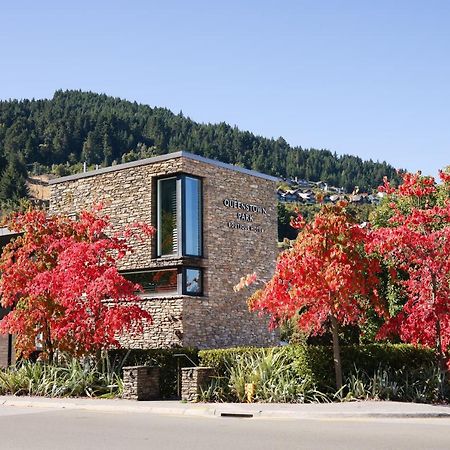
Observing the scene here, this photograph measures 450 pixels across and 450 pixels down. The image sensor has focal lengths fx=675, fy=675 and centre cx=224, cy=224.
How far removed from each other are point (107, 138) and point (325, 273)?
13036 centimetres

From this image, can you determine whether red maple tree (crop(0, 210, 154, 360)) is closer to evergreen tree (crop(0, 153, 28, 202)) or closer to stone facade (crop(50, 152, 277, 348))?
stone facade (crop(50, 152, 277, 348))

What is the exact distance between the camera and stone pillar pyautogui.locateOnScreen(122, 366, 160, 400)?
1808cm

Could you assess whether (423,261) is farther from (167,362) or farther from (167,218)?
(167,218)

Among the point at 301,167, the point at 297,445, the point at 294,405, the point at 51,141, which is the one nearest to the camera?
the point at 297,445

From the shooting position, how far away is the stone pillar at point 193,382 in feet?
56.0

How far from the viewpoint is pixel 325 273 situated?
1623 cm

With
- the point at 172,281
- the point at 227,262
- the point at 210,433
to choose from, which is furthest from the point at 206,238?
the point at 210,433

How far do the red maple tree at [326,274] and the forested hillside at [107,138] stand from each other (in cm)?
10223

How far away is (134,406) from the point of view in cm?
1656

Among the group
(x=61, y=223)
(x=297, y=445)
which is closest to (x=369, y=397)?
(x=297, y=445)

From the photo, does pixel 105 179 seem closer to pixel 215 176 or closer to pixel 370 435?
pixel 215 176

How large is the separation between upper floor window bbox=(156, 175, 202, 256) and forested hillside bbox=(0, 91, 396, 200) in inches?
3660

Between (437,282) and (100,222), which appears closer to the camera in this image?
(437,282)

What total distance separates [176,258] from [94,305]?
4.72 m
